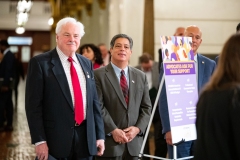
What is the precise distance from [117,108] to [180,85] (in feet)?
2.11

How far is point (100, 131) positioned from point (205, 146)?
170 centimetres

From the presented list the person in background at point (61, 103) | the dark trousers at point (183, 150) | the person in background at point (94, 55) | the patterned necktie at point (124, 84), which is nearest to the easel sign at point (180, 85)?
Answer: the dark trousers at point (183, 150)

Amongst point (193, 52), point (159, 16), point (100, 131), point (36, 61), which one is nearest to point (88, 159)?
point (100, 131)

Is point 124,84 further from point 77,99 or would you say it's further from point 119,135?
point 77,99

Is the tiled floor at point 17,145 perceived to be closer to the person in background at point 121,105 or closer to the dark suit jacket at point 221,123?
the person in background at point 121,105

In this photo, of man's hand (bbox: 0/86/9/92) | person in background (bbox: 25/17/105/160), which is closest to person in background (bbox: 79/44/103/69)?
person in background (bbox: 25/17/105/160)

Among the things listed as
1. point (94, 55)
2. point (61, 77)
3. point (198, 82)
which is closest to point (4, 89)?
point (94, 55)

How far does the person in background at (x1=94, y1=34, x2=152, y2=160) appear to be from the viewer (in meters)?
4.95

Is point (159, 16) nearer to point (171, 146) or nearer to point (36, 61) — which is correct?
point (171, 146)

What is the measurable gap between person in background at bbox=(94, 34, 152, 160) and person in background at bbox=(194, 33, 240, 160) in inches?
83.8

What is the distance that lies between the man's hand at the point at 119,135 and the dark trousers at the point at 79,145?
0.68 metres

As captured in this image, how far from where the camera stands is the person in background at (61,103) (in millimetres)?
4129

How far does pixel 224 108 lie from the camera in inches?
109

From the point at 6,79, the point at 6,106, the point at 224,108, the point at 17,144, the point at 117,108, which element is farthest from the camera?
the point at 6,106
